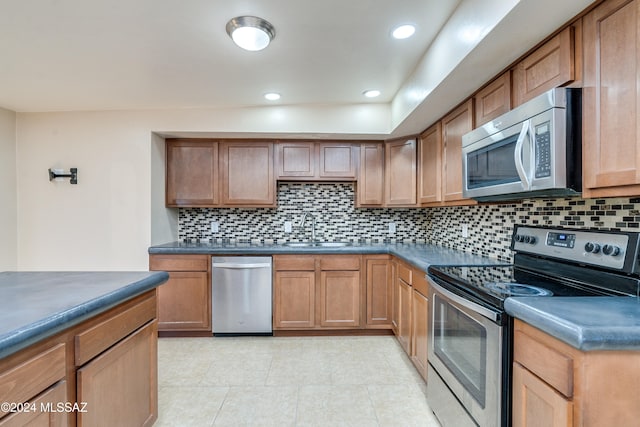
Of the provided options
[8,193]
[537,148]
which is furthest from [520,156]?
[8,193]

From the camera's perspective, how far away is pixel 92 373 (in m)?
1.20

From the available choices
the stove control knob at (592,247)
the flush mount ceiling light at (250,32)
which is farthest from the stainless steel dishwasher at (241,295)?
the stove control knob at (592,247)

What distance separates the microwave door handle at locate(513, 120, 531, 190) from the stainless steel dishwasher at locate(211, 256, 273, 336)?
2.22m

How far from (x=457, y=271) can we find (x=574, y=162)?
0.78m

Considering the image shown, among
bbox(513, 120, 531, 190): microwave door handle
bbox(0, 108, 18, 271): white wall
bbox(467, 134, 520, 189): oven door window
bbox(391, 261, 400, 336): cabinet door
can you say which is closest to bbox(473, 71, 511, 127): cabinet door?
bbox(467, 134, 520, 189): oven door window

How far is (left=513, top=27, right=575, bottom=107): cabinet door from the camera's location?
1315 mm

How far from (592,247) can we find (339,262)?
6.46 ft

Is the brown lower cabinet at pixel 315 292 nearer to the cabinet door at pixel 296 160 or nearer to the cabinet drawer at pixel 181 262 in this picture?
the cabinet drawer at pixel 181 262

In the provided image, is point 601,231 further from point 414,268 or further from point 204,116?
point 204,116

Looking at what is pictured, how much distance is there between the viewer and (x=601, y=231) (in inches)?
55.9

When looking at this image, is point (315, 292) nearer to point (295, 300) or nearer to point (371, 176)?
point (295, 300)

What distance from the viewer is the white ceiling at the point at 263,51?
1.55m

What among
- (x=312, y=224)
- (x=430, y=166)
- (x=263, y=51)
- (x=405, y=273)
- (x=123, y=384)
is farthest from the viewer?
(x=312, y=224)

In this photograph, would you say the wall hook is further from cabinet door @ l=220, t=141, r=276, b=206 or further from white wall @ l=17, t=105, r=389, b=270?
cabinet door @ l=220, t=141, r=276, b=206
